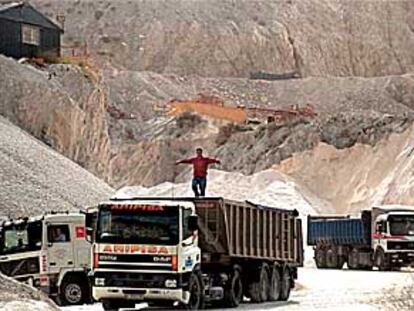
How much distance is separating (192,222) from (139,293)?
1997mm

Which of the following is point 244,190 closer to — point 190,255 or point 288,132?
point 288,132

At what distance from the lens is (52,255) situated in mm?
28609

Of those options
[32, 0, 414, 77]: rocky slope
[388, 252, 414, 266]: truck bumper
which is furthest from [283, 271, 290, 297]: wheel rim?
[32, 0, 414, 77]: rocky slope

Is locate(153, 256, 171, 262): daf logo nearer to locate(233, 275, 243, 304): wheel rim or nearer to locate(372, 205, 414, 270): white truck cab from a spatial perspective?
locate(233, 275, 243, 304): wheel rim

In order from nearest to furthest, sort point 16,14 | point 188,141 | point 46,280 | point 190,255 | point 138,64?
point 190,255, point 46,280, point 16,14, point 188,141, point 138,64

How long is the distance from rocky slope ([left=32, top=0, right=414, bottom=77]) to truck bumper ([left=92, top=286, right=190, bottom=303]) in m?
87.9

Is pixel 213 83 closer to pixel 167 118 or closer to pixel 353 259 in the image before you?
pixel 167 118

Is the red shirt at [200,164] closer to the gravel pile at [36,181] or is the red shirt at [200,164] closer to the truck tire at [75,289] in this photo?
the truck tire at [75,289]

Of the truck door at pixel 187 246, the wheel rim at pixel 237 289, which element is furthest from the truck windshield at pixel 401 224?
the truck door at pixel 187 246

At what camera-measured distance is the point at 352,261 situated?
4991cm

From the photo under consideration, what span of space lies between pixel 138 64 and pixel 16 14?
184 ft

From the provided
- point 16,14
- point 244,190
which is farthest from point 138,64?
point 16,14

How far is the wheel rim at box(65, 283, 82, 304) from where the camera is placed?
94.6 feet

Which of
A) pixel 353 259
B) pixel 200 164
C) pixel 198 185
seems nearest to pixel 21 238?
pixel 198 185
